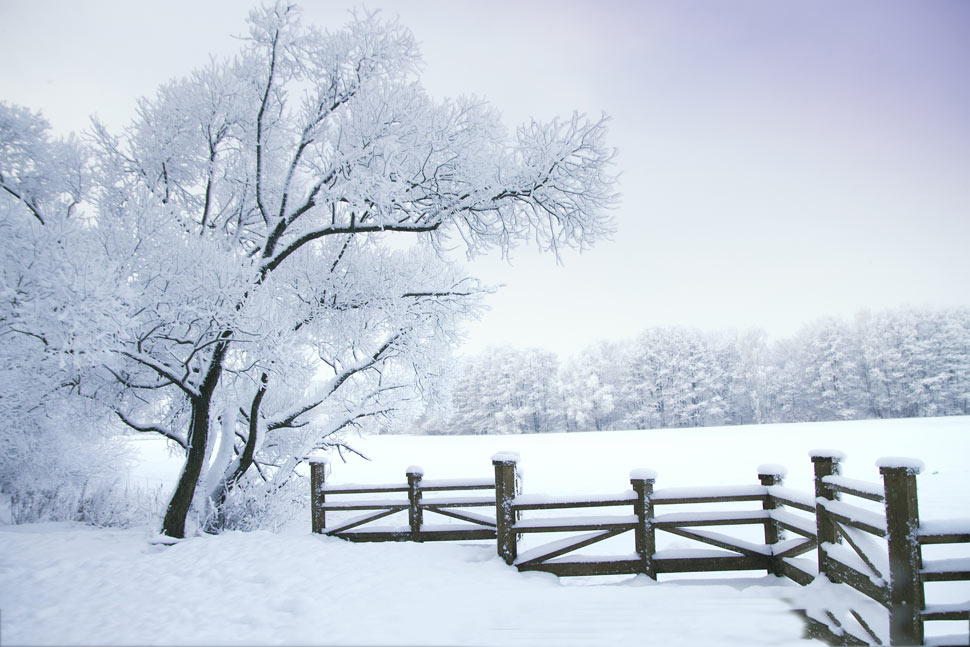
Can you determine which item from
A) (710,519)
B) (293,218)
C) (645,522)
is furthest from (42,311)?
(710,519)

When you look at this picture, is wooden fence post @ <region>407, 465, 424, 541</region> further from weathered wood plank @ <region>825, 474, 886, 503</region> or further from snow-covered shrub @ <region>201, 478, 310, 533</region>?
weathered wood plank @ <region>825, 474, 886, 503</region>

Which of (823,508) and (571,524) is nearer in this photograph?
(823,508)

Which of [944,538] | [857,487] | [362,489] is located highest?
[857,487]

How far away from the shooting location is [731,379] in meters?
48.9

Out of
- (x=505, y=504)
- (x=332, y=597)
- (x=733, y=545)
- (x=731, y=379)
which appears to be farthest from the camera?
(x=731, y=379)

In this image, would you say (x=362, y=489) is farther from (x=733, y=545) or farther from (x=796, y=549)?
(x=796, y=549)

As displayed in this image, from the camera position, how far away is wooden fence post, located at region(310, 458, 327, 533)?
7012 mm

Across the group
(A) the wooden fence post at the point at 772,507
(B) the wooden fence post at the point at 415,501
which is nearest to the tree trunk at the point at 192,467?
(B) the wooden fence post at the point at 415,501

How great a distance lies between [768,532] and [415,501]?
447 cm

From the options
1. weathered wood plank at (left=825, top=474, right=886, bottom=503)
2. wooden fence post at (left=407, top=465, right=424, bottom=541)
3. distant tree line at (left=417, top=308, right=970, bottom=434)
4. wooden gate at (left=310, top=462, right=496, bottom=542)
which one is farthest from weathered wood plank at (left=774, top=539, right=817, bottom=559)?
distant tree line at (left=417, top=308, right=970, bottom=434)

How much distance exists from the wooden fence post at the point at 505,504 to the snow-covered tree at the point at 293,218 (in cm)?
335

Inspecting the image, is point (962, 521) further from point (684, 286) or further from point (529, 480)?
point (684, 286)

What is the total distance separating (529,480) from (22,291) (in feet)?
52.7

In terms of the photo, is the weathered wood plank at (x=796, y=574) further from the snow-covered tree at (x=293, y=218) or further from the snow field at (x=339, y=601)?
the snow-covered tree at (x=293, y=218)
